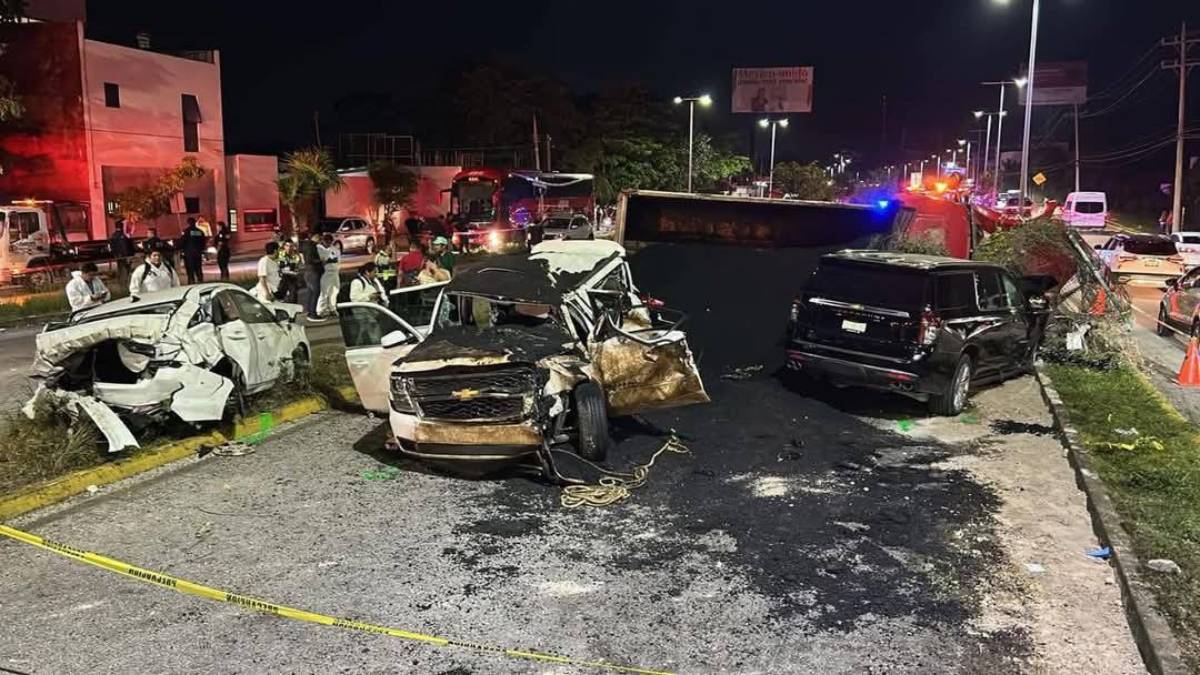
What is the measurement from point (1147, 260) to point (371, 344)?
2164 centimetres

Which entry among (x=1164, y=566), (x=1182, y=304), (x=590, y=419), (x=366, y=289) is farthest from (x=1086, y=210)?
(x=1164, y=566)

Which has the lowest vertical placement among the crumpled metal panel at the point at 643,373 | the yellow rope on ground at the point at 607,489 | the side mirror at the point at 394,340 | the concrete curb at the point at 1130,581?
the yellow rope on ground at the point at 607,489

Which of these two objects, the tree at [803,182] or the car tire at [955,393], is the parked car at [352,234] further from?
the tree at [803,182]

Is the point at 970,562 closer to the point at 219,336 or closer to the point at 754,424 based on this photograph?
the point at 754,424

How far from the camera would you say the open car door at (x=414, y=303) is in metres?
9.46

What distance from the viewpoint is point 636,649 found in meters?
4.80

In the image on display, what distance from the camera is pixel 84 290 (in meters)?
12.1

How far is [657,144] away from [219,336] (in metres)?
51.6

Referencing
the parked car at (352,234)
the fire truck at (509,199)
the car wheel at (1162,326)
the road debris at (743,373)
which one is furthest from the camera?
the fire truck at (509,199)

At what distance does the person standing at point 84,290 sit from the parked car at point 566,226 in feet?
78.2

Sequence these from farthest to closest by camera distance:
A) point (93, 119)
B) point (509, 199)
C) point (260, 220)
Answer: point (509, 199), point (260, 220), point (93, 119)

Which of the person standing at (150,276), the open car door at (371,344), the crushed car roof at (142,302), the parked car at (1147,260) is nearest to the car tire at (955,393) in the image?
the open car door at (371,344)

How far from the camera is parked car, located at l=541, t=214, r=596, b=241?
3647cm

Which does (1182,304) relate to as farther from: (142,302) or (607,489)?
(142,302)
